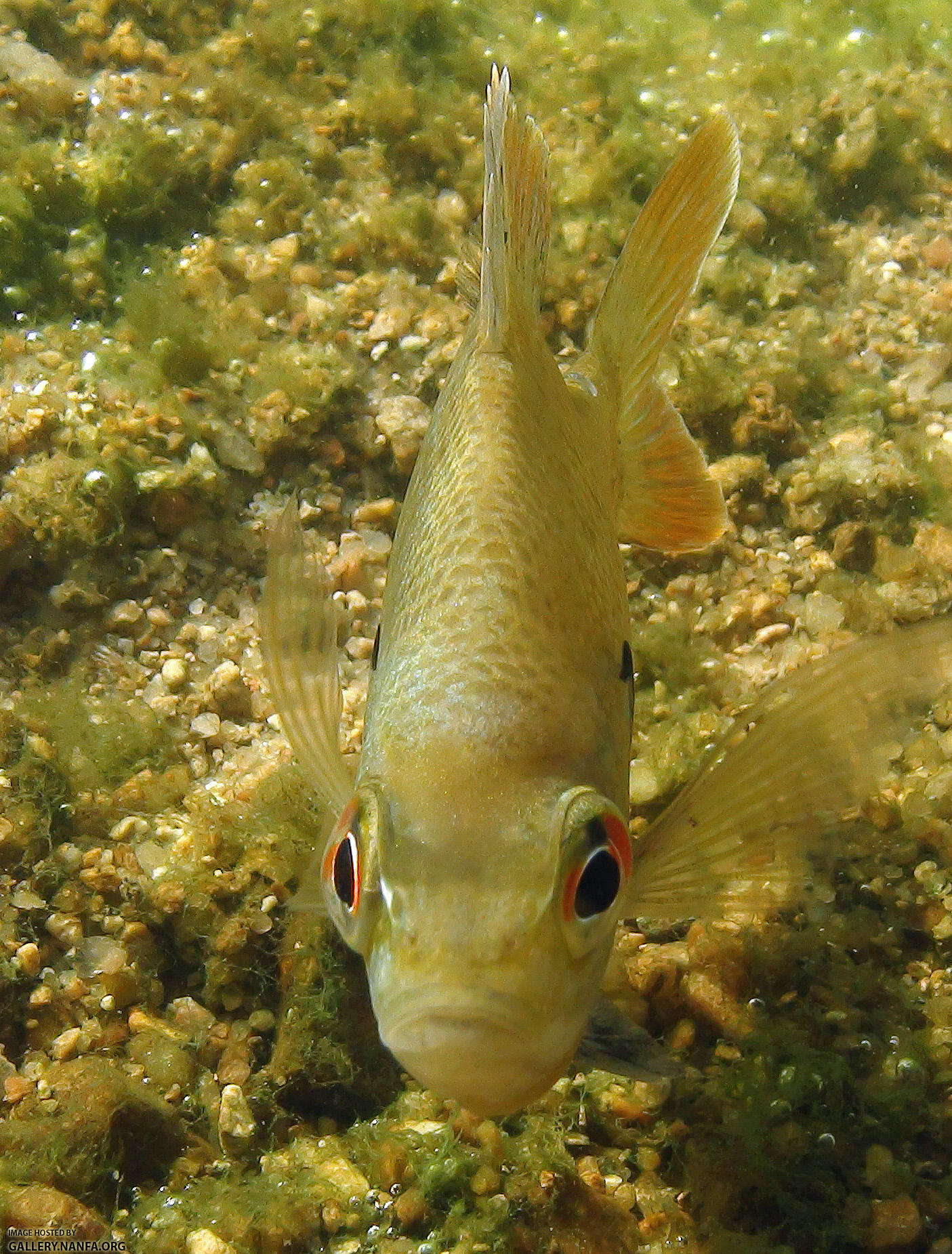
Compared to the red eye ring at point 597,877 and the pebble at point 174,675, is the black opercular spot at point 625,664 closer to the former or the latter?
the red eye ring at point 597,877

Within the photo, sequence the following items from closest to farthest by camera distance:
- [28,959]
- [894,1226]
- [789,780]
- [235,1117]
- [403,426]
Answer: [789,780] < [894,1226] < [235,1117] < [28,959] < [403,426]

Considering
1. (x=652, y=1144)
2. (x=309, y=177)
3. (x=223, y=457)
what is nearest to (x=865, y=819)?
(x=652, y=1144)

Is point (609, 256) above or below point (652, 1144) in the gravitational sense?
above

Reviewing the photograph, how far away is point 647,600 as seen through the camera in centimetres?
425

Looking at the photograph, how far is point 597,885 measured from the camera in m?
1.80

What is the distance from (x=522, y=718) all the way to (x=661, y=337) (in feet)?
6.48

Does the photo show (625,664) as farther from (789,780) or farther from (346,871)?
(346,871)

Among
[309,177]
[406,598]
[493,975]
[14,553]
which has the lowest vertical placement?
[493,975]

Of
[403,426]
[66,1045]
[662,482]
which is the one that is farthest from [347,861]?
[403,426]

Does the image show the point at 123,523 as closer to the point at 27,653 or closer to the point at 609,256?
the point at 27,653

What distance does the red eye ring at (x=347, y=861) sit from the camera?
→ 1.89 metres

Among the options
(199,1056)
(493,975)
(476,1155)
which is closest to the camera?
(493,975)

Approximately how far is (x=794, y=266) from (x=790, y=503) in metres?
1.88

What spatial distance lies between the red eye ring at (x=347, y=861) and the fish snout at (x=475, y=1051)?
28 cm
